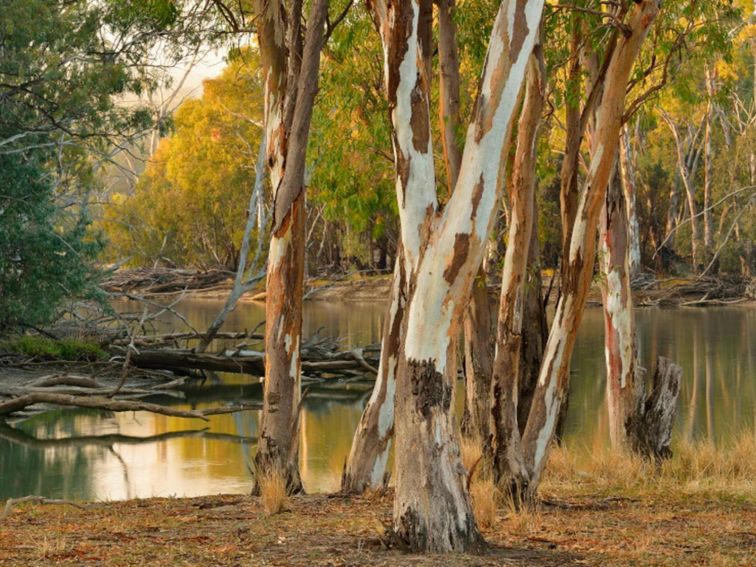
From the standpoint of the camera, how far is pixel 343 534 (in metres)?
5.89

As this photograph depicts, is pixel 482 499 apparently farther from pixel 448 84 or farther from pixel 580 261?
pixel 448 84

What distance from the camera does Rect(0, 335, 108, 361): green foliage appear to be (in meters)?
17.2

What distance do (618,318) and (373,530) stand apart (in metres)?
5.39

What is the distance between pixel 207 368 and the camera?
1778 centimetres

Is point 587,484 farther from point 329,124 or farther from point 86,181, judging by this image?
point 86,181

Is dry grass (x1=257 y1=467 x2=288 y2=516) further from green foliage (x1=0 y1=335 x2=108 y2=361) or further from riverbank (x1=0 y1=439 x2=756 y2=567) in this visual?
green foliage (x1=0 y1=335 x2=108 y2=361)

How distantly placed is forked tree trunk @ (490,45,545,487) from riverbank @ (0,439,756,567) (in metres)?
0.39

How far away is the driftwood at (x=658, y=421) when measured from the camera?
991 cm

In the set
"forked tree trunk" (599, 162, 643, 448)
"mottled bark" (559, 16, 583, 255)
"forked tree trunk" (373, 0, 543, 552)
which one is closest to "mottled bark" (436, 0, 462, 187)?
"mottled bark" (559, 16, 583, 255)

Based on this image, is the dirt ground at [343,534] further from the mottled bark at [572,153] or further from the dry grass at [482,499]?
the mottled bark at [572,153]

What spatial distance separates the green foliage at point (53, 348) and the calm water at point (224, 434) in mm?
1495

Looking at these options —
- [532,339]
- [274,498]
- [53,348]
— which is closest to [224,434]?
[53,348]

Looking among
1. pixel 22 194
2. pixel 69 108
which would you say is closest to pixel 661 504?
pixel 22 194

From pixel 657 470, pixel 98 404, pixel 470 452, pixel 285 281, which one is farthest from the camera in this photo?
pixel 98 404
